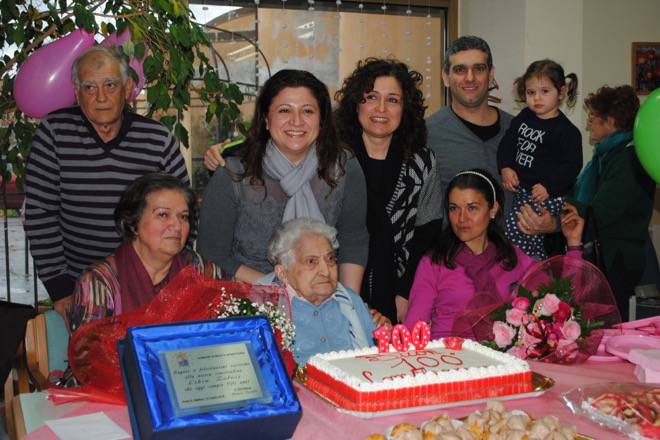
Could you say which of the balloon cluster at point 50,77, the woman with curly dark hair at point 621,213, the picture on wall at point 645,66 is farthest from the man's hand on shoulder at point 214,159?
the picture on wall at point 645,66

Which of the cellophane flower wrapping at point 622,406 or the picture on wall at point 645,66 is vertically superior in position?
the picture on wall at point 645,66

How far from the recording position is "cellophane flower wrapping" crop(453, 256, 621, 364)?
222cm

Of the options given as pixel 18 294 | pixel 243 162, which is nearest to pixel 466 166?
pixel 243 162

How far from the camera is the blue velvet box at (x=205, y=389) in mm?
1511

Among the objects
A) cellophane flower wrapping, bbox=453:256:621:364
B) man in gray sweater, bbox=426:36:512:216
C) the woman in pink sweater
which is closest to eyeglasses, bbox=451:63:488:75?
man in gray sweater, bbox=426:36:512:216

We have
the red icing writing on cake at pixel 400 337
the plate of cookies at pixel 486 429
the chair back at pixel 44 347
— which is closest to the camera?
the plate of cookies at pixel 486 429

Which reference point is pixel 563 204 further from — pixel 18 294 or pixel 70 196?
pixel 18 294

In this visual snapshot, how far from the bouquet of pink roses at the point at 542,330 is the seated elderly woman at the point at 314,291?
0.56 meters

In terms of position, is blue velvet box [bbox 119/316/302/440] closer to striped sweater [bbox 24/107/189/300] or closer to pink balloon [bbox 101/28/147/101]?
striped sweater [bbox 24/107/189/300]

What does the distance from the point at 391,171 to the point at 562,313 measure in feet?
3.96

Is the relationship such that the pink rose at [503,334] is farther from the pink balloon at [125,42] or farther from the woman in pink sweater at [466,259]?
the pink balloon at [125,42]

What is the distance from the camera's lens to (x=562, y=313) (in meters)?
2.22

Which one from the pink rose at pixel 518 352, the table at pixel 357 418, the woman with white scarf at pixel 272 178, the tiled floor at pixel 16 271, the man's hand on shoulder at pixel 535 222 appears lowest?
the tiled floor at pixel 16 271

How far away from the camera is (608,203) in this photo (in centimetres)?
368
